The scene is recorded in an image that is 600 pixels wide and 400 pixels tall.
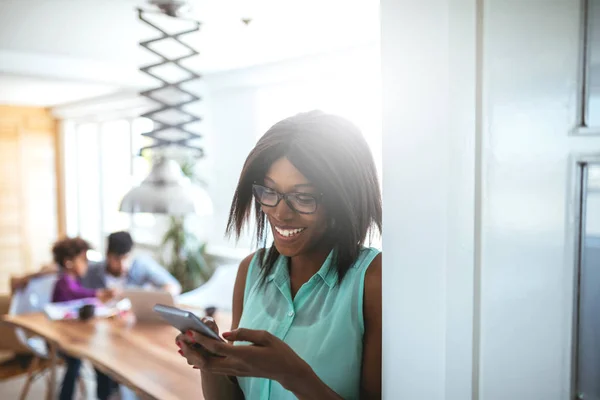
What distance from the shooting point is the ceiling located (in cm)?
234

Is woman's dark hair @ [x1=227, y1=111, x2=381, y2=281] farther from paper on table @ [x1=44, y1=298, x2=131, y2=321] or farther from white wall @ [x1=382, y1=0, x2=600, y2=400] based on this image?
paper on table @ [x1=44, y1=298, x2=131, y2=321]

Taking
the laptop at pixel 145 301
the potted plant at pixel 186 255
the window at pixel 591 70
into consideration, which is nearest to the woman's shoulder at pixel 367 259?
the window at pixel 591 70

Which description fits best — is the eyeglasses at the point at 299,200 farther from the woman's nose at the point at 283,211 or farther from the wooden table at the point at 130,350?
the wooden table at the point at 130,350

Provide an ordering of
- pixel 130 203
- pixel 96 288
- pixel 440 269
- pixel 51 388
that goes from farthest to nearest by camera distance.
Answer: pixel 96 288 < pixel 51 388 < pixel 130 203 < pixel 440 269

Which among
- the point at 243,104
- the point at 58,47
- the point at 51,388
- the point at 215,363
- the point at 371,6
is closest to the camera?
the point at 215,363

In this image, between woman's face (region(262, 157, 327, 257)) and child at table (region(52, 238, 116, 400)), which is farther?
child at table (region(52, 238, 116, 400))

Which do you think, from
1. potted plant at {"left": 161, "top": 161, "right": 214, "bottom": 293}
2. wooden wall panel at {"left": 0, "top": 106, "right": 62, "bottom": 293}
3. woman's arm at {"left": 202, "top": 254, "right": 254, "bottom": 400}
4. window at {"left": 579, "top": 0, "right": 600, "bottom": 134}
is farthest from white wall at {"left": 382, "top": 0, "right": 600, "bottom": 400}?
wooden wall panel at {"left": 0, "top": 106, "right": 62, "bottom": 293}

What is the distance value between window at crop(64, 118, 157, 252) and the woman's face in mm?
4166

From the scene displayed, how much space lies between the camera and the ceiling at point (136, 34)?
234 cm

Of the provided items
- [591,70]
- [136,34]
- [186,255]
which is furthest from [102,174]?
[591,70]

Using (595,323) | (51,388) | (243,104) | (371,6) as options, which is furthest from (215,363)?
(243,104)

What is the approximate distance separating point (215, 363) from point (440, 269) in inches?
17.8

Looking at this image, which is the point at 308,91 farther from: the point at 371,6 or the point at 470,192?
the point at 470,192

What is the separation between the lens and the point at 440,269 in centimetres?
66
